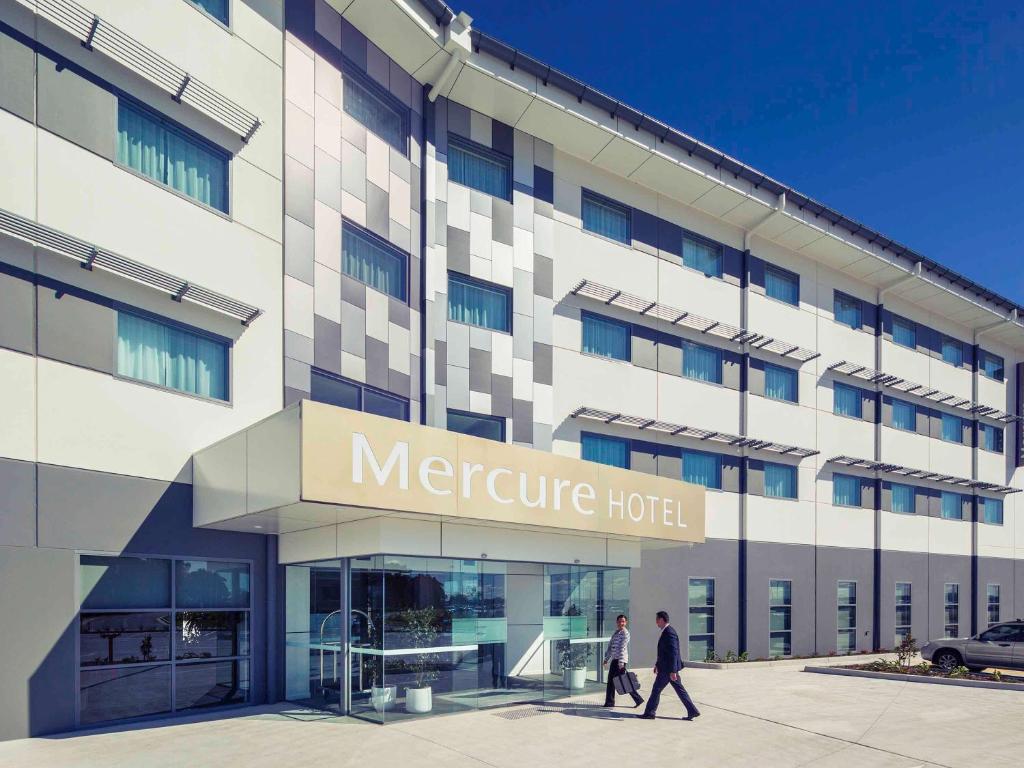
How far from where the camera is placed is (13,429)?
12078 millimetres

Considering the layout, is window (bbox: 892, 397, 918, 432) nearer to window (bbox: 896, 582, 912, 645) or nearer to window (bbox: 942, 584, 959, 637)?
window (bbox: 896, 582, 912, 645)

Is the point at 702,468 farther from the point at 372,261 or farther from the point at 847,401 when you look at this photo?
the point at 372,261

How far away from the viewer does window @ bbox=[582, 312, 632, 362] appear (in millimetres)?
23078

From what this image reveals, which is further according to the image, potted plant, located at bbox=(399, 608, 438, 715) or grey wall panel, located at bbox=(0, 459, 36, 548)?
potted plant, located at bbox=(399, 608, 438, 715)

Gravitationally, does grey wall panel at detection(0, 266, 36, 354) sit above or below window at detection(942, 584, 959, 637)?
above

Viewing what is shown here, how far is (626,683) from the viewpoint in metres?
15.5

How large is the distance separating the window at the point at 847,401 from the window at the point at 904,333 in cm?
371

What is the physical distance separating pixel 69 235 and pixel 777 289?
22012 mm

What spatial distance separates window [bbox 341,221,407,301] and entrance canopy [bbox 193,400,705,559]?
527 cm

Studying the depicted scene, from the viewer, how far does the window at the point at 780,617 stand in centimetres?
2661

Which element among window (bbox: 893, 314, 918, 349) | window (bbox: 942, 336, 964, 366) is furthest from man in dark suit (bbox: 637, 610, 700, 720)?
window (bbox: 942, 336, 964, 366)

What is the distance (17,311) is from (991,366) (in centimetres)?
3906

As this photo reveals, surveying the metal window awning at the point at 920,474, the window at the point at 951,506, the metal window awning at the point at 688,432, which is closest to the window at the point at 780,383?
the metal window awning at the point at 688,432

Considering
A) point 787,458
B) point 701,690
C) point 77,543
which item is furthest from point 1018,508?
point 77,543
